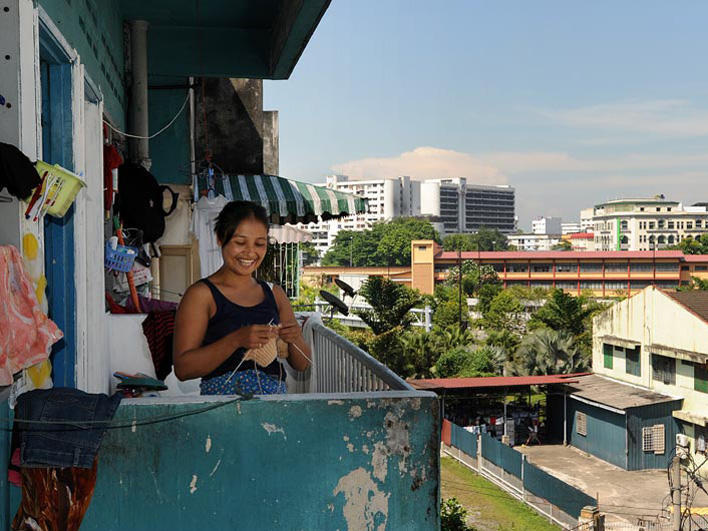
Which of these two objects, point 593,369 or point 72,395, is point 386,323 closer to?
point 593,369

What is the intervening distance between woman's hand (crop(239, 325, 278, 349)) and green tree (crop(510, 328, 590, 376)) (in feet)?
116

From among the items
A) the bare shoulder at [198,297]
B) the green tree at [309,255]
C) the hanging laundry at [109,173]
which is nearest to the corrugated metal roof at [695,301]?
the hanging laundry at [109,173]

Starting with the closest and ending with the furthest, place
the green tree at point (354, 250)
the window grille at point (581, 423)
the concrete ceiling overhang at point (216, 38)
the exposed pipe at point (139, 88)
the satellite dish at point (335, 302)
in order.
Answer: the satellite dish at point (335, 302) → the concrete ceiling overhang at point (216, 38) → the exposed pipe at point (139, 88) → the window grille at point (581, 423) → the green tree at point (354, 250)

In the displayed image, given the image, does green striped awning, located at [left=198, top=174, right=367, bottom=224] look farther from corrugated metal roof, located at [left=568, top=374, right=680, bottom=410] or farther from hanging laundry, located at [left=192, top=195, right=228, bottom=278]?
corrugated metal roof, located at [left=568, top=374, right=680, bottom=410]

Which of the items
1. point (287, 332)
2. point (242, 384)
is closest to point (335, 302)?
point (242, 384)

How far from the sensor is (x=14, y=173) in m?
2.33

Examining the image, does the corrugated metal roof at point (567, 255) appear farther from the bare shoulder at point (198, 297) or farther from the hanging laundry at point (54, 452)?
the hanging laundry at point (54, 452)

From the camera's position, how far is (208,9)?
25.3 ft

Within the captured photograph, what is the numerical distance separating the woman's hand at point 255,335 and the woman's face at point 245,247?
40cm

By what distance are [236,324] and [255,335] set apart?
0.28m

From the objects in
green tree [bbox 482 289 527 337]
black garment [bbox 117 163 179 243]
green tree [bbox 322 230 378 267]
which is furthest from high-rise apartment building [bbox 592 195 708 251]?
black garment [bbox 117 163 179 243]

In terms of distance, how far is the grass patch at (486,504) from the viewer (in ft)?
70.7

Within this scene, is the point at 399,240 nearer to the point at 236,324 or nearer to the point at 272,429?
the point at 236,324

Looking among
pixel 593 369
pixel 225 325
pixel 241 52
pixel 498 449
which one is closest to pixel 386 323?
pixel 593 369
